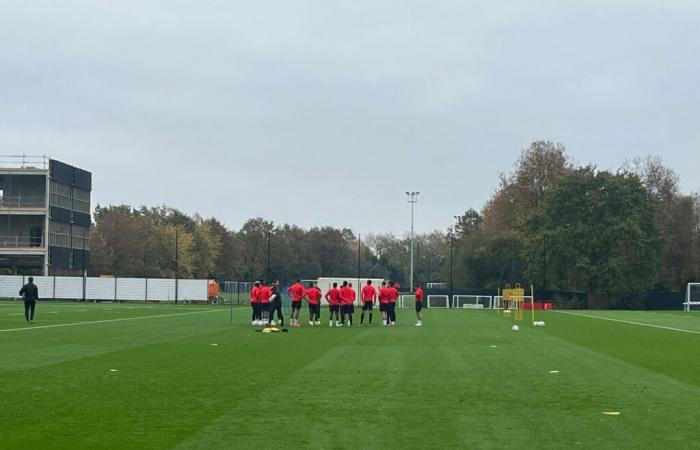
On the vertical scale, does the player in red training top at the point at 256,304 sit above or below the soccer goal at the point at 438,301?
above

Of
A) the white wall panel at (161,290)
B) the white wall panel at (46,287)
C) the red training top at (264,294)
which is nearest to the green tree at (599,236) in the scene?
the white wall panel at (161,290)

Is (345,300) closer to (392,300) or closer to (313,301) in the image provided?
(313,301)

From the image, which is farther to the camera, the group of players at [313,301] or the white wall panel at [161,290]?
the white wall panel at [161,290]

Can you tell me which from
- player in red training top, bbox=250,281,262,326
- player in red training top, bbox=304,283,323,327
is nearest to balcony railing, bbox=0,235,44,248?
player in red training top, bbox=304,283,323,327

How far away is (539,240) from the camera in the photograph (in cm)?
8162

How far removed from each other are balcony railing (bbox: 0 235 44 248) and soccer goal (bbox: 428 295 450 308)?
120ft

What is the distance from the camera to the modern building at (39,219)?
83.1 m

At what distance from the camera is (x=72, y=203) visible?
87812 millimetres

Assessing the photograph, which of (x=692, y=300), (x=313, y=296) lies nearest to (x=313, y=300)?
(x=313, y=296)

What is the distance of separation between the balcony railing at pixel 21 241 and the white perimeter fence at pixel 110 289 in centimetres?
695

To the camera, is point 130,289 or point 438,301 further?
point 438,301

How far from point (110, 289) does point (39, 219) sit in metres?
12.8

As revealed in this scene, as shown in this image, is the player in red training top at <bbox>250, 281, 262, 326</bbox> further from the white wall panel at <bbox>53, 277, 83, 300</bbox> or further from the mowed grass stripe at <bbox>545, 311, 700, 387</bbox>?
the white wall panel at <bbox>53, 277, 83, 300</bbox>

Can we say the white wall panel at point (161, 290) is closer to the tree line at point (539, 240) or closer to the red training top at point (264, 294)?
the tree line at point (539, 240)
